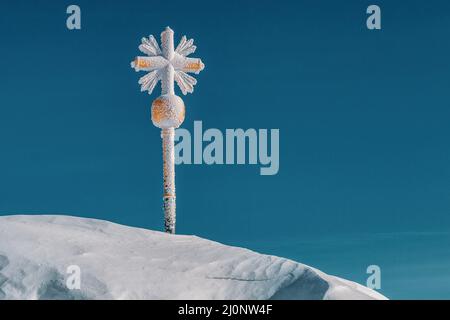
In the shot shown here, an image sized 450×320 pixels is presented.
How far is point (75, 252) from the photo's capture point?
1770cm

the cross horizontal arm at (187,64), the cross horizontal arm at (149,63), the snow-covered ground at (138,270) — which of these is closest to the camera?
the snow-covered ground at (138,270)

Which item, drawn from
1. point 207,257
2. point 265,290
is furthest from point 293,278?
point 207,257

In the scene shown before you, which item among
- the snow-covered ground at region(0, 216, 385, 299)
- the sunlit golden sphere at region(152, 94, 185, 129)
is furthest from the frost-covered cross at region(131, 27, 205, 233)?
the snow-covered ground at region(0, 216, 385, 299)

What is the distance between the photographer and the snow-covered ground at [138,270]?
16.4 m

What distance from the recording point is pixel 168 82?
76.0ft

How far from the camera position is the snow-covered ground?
16406 mm

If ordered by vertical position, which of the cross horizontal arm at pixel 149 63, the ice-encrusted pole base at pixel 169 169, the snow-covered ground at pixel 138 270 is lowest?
the snow-covered ground at pixel 138 270

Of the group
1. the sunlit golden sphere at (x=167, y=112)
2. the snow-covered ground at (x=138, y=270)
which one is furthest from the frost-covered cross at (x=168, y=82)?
the snow-covered ground at (x=138, y=270)

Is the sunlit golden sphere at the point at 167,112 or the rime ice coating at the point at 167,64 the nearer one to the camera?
the sunlit golden sphere at the point at 167,112

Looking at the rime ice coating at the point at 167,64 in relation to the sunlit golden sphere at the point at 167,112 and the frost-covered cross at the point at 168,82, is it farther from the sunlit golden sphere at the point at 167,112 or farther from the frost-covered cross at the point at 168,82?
the sunlit golden sphere at the point at 167,112

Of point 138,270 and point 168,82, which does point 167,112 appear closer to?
point 168,82
